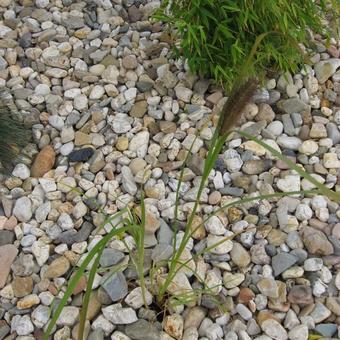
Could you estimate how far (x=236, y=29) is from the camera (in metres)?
1.66

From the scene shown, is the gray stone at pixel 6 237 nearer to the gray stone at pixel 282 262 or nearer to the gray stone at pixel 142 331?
the gray stone at pixel 142 331

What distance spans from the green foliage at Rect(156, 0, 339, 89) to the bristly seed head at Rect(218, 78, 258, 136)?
70cm

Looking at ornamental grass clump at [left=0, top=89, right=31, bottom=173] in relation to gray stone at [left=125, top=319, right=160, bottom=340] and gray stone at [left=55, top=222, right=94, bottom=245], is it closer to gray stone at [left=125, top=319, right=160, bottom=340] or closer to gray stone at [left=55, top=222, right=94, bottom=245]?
gray stone at [left=55, top=222, right=94, bottom=245]

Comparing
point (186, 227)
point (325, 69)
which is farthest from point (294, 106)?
point (186, 227)

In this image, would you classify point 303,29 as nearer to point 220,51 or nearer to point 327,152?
point 220,51

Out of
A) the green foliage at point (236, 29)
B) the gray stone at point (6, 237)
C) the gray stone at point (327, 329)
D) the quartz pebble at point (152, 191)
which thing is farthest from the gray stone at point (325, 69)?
the gray stone at point (6, 237)

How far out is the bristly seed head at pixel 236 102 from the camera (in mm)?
859

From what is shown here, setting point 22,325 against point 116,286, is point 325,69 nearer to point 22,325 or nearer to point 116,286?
point 116,286

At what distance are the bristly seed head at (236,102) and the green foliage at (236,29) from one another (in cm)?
70

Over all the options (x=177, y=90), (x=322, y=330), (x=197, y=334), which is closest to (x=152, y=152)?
(x=177, y=90)

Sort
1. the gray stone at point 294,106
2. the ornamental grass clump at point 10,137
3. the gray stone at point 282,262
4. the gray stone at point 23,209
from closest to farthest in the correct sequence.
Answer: the gray stone at point 282,262, the gray stone at point 23,209, the ornamental grass clump at point 10,137, the gray stone at point 294,106

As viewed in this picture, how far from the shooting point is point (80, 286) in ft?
4.58

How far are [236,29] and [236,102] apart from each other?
34.0 inches

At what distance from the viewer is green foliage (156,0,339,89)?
1.57 metres
